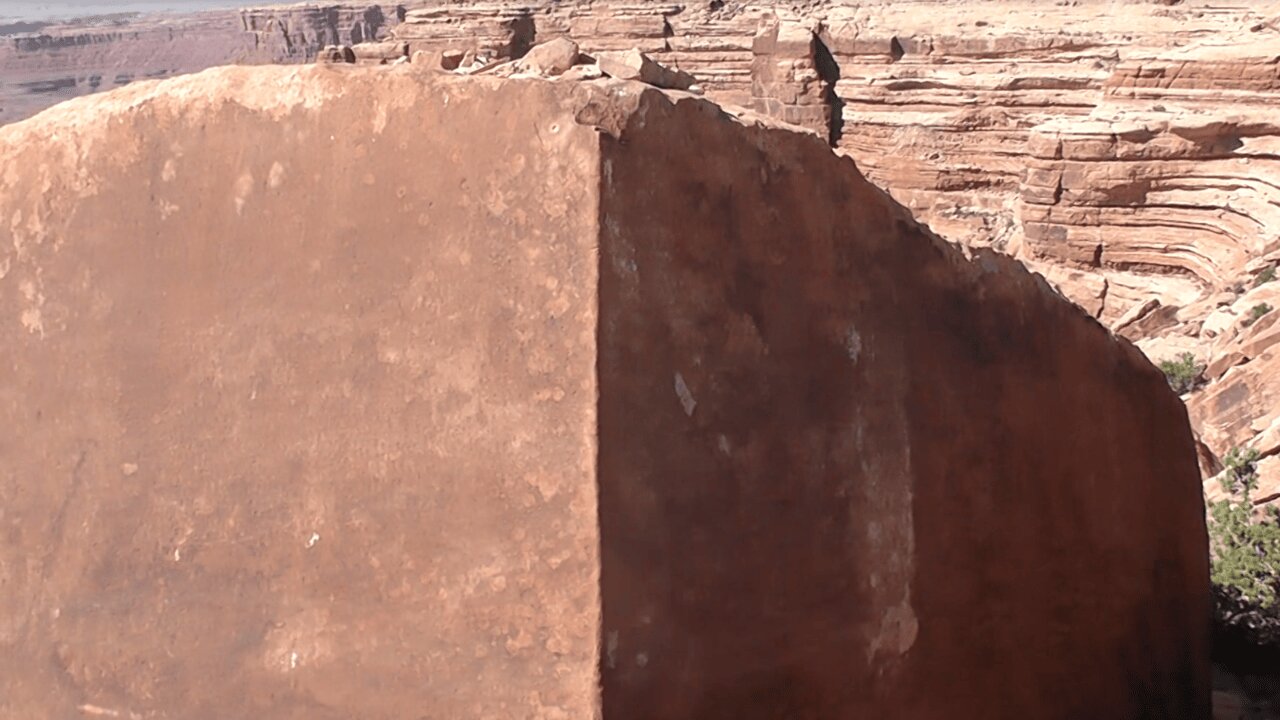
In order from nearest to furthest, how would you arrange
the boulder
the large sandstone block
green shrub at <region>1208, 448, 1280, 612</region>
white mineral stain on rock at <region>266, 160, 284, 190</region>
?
the large sandstone block < white mineral stain on rock at <region>266, 160, 284, 190</region> < the boulder < green shrub at <region>1208, 448, 1280, 612</region>

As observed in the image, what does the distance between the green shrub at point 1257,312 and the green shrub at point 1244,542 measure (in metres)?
2.89

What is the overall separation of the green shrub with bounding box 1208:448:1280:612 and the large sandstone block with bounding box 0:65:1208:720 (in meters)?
1.99

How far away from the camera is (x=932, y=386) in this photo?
82.7 inches

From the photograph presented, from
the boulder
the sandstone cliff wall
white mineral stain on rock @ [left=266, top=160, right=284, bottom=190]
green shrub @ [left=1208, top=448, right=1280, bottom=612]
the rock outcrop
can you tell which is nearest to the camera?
white mineral stain on rock @ [left=266, top=160, right=284, bottom=190]

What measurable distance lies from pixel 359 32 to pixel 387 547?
53.2 metres

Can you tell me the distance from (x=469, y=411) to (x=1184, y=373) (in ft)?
22.8

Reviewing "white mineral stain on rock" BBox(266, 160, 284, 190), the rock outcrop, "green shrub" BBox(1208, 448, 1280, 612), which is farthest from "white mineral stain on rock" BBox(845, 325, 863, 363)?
the rock outcrop

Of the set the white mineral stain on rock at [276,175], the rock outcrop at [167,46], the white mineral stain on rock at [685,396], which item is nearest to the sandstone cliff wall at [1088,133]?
the white mineral stain on rock at [685,396]

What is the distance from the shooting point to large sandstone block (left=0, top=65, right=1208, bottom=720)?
66.6 inches

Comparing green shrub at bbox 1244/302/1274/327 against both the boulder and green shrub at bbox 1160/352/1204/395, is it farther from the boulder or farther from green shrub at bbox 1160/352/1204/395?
the boulder

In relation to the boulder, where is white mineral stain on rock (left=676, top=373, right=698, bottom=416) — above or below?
below

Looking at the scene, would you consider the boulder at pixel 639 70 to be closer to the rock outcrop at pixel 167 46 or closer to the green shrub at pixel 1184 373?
the green shrub at pixel 1184 373

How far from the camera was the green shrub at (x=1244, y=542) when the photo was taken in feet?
12.2

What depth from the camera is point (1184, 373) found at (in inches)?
301
